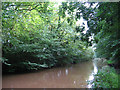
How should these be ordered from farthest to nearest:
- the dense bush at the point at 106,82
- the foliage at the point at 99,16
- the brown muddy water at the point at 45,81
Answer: the brown muddy water at the point at 45,81
the dense bush at the point at 106,82
the foliage at the point at 99,16

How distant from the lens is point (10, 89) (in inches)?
176

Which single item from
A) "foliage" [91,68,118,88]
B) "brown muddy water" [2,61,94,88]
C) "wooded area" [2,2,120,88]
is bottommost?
"brown muddy water" [2,61,94,88]

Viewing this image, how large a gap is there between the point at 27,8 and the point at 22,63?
4602 millimetres

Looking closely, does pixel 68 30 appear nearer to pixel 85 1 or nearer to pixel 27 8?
pixel 27 8

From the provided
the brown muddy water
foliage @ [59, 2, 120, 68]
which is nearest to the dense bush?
the brown muddy water

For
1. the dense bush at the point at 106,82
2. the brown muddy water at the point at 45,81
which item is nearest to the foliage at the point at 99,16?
the dense bush at the point at 106,82

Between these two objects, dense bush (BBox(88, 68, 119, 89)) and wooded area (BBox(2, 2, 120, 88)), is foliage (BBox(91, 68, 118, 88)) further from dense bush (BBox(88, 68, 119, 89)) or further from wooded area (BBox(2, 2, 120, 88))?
wooded area (BBox(2, 2, 120, 88))

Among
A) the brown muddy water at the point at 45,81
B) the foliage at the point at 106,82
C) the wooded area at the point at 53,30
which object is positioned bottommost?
the brown muddy water at the point at 45,81

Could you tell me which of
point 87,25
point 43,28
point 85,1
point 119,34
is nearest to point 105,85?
point 119,34

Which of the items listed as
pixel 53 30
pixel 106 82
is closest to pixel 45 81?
pixel 106 82

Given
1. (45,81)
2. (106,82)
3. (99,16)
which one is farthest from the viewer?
(45,81)

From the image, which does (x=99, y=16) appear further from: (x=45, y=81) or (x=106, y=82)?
(x=45, y=81)

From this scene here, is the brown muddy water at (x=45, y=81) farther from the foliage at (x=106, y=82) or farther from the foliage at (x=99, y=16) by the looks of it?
the foliage at (x=99, y=16)

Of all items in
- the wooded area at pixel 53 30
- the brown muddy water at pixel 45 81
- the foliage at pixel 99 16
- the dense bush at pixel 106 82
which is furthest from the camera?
the brown muddy water at pixel 45 81
